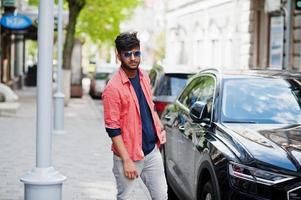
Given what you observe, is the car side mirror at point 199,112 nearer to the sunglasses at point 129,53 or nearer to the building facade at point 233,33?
the sunglasses at point 129,53

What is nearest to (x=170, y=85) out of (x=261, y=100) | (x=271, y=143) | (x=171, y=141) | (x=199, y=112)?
(x=171, y=141)

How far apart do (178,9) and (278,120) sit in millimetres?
32745

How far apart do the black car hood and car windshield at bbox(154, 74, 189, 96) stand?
6.16 metres

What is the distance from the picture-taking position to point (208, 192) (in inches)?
229

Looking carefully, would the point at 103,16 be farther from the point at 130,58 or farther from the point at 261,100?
the point at 130,58

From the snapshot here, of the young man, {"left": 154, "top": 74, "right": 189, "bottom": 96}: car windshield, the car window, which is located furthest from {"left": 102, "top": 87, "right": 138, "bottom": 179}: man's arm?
{"left": 154, "top": 74, "right": 189, "bottom": 96}: car windshield

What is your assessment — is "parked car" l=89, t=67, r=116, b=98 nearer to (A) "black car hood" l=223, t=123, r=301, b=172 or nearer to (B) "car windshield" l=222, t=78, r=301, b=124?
(B) "car windshield" l=222, t=78, r=301, b=124

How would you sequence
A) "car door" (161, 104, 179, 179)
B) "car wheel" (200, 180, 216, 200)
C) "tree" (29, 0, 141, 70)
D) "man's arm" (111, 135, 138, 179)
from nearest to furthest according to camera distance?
1. "man's arm" (111, 135, 138, 179)
2. "car wheel" (200, 180, 216, 200)
3. "car door" (161, 104, 179, 179)
4. "tree" (29, 0, 141, 70)

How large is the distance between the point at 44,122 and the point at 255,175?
1794mm

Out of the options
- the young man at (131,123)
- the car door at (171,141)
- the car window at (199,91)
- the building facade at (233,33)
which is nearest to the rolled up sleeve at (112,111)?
the young man at (131,123)

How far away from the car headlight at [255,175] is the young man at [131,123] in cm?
56

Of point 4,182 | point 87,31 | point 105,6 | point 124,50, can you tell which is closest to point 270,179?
point 124,50

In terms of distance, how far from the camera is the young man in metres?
5.01

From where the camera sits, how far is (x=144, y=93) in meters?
5.21
